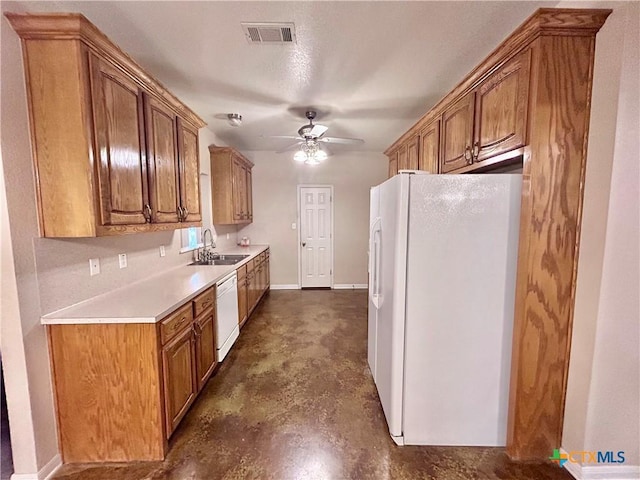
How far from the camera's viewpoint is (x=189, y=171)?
9.06 ft

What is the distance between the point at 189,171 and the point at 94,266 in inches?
46.5

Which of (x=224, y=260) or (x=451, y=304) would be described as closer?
(x=451, y=304)

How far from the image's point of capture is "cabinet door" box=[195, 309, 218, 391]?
225 cm

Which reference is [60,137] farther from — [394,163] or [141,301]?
[394,163]

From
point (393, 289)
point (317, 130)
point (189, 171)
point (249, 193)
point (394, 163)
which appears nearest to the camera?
point (393, 289)

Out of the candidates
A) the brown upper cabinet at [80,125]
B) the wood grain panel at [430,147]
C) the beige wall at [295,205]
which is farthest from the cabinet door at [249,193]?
the brown upper cabinet at [80,125]

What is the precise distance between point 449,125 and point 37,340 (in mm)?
3304

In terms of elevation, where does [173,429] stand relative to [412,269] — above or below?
below

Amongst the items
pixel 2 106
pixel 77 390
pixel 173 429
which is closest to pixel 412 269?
pixel 173 429

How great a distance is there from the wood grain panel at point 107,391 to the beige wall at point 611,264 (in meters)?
2.47

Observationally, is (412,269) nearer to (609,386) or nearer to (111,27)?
(609,386)

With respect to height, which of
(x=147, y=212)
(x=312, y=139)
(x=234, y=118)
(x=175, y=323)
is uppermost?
(x=234, y=118)

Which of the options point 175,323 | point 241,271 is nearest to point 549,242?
point 175,323

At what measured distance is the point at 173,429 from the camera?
6.14 ft
